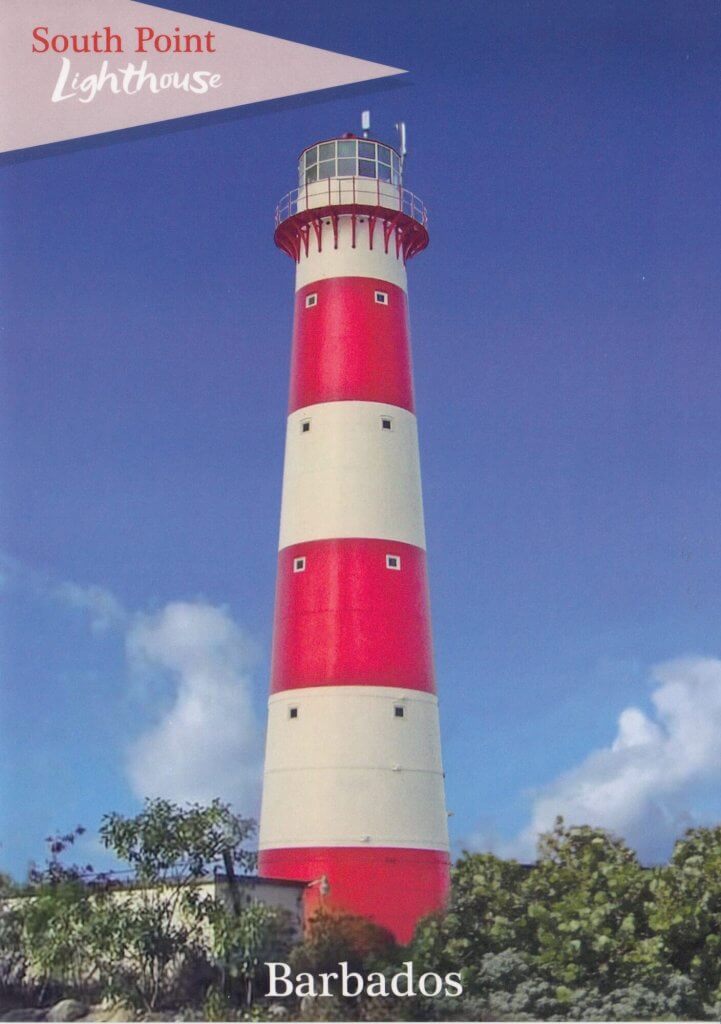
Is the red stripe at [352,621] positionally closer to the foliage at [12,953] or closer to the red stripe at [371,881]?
the red stripe at [371,881]

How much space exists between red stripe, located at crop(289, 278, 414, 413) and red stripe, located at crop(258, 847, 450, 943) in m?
6.64

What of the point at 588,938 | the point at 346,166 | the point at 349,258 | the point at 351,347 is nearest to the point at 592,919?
the point at 588,938

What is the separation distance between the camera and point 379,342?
23.4m

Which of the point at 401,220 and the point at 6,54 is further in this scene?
the point at 401,220

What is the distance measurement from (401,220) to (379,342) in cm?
205

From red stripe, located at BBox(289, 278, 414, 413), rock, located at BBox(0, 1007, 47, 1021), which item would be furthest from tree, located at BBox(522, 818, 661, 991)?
red stripe, located at BBox(289, 278, 414, 413)

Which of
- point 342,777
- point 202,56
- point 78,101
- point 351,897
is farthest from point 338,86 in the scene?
point 351,897

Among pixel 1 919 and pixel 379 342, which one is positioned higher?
pixel 379 342

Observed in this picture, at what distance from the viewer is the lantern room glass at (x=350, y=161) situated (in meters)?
24.1

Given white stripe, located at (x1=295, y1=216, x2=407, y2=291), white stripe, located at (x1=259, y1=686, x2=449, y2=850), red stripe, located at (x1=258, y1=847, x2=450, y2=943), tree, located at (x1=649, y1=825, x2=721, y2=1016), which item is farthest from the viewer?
white stripe, located at (x1=295, y1=216, x2=407, y2=291)

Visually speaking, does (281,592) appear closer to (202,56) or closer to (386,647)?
(386,647)

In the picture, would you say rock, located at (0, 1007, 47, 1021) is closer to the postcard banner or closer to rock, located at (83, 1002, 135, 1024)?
rock, located at (83, 1002, 135, 1024)

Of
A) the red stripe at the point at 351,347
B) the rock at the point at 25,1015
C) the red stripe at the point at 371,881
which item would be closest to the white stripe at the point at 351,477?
the red stripe at the point at 351,347

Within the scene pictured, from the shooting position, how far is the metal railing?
2380 cm
